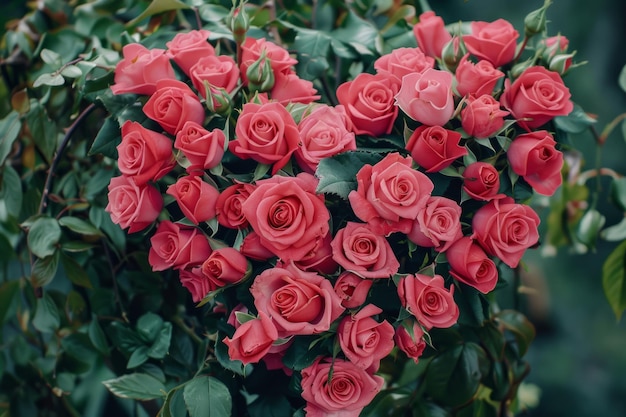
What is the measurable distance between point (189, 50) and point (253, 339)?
0.80 ft

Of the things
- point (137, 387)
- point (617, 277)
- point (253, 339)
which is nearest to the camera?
point (253, 339)

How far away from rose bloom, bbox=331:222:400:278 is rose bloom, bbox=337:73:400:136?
0.30 ft

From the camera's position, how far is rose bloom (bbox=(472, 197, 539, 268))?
1.62 feet

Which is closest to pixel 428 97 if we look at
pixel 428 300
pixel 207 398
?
pixel 428 300

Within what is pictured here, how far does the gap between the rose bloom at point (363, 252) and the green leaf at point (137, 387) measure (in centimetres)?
20

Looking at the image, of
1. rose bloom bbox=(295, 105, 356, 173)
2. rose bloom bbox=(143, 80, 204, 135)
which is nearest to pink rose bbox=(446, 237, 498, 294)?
rose bloom bbox=(295, 105, 356, 173)

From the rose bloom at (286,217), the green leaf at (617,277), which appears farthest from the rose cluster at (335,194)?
the green leaf at (617,277)

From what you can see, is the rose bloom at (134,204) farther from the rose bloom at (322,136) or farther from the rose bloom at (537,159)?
the rose bloom at (537,159)

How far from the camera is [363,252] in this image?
47cm

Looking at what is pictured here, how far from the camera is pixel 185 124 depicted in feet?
1.65

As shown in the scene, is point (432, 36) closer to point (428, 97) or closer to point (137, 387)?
point (428, 97)

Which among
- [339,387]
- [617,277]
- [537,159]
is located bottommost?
[617,277]

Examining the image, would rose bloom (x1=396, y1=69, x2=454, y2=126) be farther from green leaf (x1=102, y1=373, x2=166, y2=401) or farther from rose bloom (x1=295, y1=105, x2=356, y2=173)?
green leaf (x1=102, y1=373, x2=166, y2=401)

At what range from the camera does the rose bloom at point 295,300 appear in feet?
1.50
